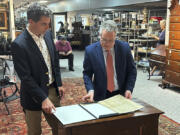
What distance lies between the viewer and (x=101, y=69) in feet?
6.03

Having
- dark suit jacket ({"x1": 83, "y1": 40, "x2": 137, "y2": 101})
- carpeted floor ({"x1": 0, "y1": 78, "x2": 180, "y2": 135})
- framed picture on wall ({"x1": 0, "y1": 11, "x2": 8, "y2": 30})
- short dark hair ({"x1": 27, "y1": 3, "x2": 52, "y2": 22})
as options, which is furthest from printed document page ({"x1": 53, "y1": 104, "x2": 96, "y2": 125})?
framed picture on wall ({"x1": 0, "y1": 11, "x2": 8, "y2": 30})

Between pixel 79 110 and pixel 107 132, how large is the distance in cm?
25

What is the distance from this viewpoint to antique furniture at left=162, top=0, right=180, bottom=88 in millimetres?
4902

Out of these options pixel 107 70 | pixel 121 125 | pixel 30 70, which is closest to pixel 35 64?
pixel 30 70

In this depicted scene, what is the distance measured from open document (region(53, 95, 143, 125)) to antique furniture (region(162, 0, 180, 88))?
3.72 metres

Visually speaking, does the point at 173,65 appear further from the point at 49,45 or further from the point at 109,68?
the point at 49,45

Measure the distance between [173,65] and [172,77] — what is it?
0.89ft

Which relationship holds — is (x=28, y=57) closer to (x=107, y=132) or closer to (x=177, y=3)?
(x=107, y=132)

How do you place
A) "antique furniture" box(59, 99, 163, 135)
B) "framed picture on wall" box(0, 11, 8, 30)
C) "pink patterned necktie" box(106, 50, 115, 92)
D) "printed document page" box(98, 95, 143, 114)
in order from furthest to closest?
"framed picture on wall" box(0, 11, 8, 30)
"pink patterned necktie" box(106, 50, 115, 92)
"printed document page" box(98, 95, 143, 114)
"antique furniture" box(59, 99, 163, 135)

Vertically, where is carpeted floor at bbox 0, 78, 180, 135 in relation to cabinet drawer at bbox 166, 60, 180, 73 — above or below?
below

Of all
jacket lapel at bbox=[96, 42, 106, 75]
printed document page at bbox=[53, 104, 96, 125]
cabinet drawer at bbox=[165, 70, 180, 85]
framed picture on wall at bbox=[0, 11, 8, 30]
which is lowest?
cabinet drawer at bbox=[165, 70, 180, 85]

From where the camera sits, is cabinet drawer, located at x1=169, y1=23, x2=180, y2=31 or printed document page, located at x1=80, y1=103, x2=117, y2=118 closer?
printed document page, located at x1=80, y1=103, x2=117, y2=118

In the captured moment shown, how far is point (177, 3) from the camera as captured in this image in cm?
484

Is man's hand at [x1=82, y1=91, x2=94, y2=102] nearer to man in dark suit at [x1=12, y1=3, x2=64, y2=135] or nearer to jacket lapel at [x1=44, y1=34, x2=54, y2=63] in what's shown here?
man in dark suit at [x1=12, y1=3, x2=64, y2=135]
